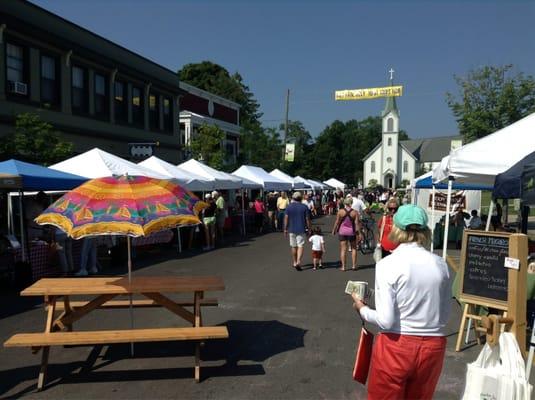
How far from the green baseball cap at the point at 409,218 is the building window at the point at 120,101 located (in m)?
20.5

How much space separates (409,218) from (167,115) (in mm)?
25096

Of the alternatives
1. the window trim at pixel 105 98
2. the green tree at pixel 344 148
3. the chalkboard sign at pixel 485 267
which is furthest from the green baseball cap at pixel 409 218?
the green tree at pixel 344 148

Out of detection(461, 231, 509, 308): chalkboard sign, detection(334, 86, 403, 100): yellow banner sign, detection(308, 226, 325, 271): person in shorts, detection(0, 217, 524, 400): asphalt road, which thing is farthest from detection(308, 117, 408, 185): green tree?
detection(461, 231, 509, 308): chalkboard sign

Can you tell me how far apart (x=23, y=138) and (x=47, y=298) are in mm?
9410

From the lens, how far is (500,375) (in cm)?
316

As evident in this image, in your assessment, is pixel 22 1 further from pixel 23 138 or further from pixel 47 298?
pixel 47 298

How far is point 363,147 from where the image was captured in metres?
112

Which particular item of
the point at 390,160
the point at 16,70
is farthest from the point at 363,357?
the point at 390,160

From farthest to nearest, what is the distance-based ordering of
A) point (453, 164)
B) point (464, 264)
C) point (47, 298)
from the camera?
point (453, 164), point (464, 264), point (47, 298)

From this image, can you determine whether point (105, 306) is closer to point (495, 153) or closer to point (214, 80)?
point (495, 153)

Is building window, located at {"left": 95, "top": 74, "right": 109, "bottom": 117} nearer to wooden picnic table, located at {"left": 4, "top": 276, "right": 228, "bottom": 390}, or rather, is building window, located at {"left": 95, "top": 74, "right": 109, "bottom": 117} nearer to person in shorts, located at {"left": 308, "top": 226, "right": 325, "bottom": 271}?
person in shorts, located at {"left": 308, "top": 226, "right": 325, "bottom": 271}

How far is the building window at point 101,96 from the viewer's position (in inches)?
804

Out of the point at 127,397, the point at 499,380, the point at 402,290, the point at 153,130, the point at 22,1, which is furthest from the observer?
the point at 153,130

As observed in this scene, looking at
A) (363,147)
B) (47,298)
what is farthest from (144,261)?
(363,147)
